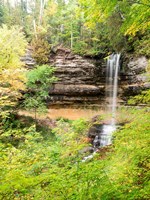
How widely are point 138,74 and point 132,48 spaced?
9.78 feet

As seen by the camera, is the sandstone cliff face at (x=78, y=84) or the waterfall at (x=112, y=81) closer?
the waterfall at (x=112, y=81)

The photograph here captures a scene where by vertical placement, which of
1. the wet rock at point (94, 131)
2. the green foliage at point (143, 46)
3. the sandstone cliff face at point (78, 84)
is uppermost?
the green foliage at point (143, 46)

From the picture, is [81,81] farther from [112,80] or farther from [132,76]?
[132,76]

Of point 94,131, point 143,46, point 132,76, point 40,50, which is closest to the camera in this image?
point 94,131

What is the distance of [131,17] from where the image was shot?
134 inches

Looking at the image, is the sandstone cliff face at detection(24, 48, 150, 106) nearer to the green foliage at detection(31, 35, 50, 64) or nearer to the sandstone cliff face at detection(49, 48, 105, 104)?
the sandstone cliff face at detection(49, 48, 105, 104)

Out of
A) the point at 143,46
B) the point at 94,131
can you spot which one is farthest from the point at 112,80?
the point at 94,131

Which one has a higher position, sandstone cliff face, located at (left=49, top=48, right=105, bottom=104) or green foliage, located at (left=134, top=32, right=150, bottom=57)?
green foliage, located at (left=134, top=32, right=150, bottom=57)

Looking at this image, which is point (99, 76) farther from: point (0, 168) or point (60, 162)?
point (0, 168)

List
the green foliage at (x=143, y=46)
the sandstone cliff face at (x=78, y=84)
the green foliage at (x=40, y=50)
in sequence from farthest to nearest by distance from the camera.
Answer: the green foliage at (x=40, y=50) < the sandstone cliff face at (x=78, y=84) < the green foliage at (x=143, y=46)

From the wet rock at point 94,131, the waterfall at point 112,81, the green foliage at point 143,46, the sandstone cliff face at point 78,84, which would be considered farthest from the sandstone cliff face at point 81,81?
the wet rock at point 94,131

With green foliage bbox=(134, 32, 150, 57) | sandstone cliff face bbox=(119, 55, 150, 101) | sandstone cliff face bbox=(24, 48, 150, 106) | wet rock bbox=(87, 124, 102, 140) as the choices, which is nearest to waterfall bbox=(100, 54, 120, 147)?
sandstone cliff face bbox=(24, 48, 150, 106)

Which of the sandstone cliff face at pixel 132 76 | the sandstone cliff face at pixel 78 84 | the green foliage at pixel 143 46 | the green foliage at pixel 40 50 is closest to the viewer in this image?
the green foliage at pixel 143 46

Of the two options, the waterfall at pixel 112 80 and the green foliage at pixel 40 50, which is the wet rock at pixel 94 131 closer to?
the waterfall at pixel 112 80
